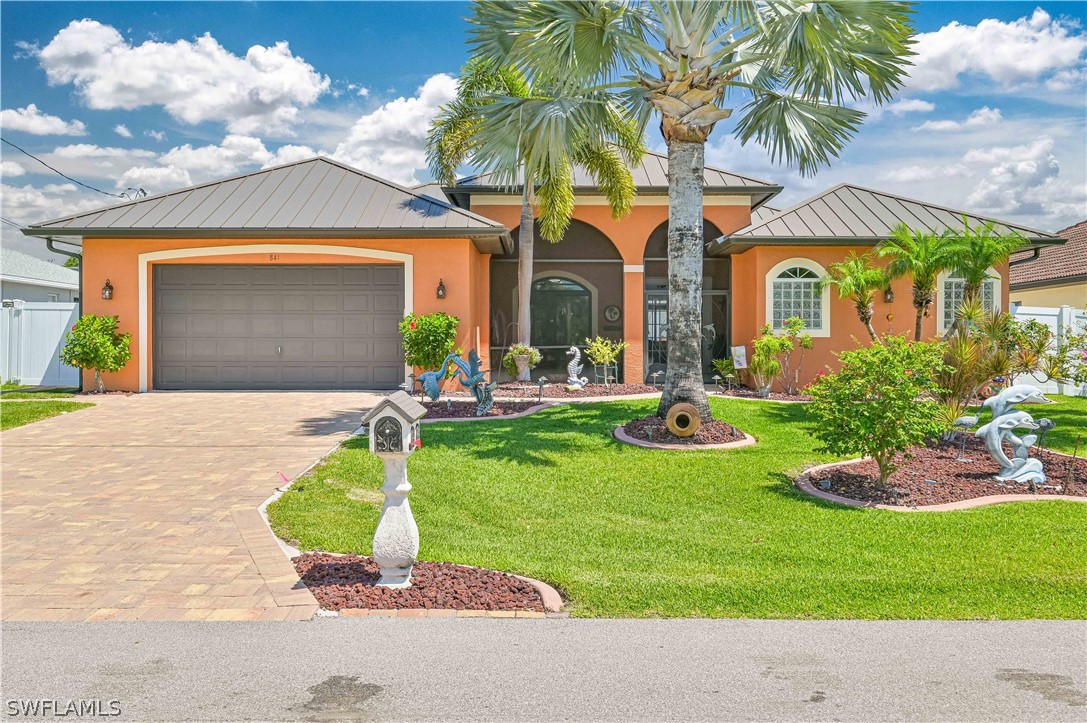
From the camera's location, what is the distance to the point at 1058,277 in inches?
831

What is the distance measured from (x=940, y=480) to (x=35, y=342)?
19298mm

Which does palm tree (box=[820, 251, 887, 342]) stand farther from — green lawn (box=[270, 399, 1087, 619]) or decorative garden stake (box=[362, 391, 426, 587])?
decorative garden stake (box=[362, 391, 426, 587])

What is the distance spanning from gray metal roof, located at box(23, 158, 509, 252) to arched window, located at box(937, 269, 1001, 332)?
9.59 meters

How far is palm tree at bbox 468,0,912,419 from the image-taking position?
902 centimetres

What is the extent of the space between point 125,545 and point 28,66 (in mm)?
16905

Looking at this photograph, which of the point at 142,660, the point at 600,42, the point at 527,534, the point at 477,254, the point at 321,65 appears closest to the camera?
the point at 142,660

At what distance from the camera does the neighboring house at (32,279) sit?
23203 millimetres

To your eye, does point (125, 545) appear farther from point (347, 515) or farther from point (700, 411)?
point (700, 411)

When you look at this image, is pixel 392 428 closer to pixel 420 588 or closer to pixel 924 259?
pixel 420 588

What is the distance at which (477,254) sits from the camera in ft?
53.6

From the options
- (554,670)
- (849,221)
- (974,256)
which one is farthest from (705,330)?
(554,670)

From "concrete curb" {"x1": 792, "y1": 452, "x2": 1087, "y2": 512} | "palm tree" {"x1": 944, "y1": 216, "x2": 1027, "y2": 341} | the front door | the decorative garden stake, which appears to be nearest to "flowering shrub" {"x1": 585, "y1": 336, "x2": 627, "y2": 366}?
the front door

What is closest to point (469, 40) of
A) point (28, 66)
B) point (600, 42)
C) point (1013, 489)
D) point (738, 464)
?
point (600, 42)

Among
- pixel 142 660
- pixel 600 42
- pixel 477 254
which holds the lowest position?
pixel 142 660
